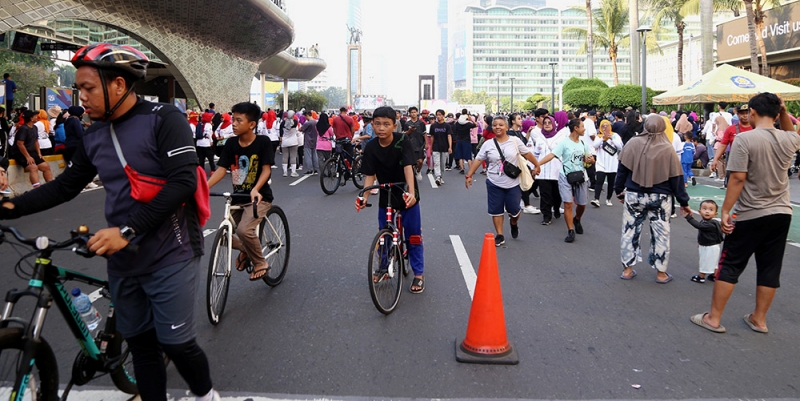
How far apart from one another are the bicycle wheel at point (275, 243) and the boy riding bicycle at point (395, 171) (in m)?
0.95

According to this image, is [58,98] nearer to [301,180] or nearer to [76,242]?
[301,180]

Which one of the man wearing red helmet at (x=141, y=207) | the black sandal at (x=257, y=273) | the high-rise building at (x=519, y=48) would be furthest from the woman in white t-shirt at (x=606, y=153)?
the high-rise building at (x=519, y=48)

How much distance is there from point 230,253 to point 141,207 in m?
2.40

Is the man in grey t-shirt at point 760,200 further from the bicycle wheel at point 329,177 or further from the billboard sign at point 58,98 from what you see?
the billboard sign at point 58,98

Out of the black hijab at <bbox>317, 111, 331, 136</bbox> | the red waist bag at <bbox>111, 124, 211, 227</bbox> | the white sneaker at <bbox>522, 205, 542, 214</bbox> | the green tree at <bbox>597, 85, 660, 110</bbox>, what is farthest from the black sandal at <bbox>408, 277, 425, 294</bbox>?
the green tree at <bbox>597, 85, 660, 110</bbox>

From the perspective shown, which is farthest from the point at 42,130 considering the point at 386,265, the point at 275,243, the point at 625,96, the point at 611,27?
the point at 611,27

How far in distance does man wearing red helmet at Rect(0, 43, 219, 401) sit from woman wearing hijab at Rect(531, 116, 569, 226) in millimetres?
7297

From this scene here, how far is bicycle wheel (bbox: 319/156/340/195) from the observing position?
1341cm

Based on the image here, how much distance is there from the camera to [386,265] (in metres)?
5.28

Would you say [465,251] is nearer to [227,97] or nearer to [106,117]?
[106,117]

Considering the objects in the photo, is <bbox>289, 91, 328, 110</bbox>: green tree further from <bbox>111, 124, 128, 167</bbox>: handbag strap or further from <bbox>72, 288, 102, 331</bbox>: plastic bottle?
<bbox>111, 124, 128, 167</bbox>: handbag strap

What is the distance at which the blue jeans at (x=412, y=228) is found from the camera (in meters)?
5.87

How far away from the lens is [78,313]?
3025mm

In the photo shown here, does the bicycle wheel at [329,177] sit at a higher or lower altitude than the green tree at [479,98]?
lower
